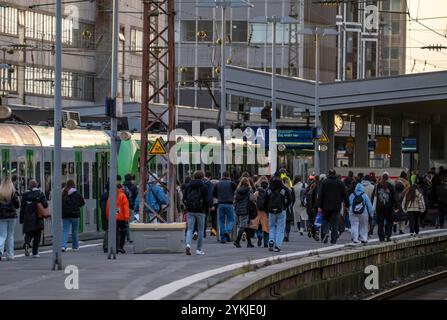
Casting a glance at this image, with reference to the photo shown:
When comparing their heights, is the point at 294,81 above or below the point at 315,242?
above

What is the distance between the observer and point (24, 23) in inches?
3145

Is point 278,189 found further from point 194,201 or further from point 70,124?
point 70,124

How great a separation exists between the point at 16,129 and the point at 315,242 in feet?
26.8

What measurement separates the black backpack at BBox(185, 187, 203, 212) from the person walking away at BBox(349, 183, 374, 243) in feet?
18.7

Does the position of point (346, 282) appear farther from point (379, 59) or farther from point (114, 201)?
point (379, 59)

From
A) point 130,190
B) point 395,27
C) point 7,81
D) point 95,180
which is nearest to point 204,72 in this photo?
point 7,81

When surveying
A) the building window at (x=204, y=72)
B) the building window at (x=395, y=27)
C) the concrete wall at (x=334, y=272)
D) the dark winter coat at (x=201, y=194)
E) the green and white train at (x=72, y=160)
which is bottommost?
the concrete wall at (x=334, y=272)

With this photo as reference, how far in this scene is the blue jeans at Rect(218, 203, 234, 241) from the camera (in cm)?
3671

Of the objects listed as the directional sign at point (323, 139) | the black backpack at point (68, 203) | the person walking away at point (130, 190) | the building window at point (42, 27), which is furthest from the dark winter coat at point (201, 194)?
the building window at point (42, 27)

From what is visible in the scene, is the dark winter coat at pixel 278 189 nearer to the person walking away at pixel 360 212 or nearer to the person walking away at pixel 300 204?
the person walking away at pixel 360 212

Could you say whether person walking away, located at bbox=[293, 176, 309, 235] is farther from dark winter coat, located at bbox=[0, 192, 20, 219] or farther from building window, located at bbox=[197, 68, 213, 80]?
building window, located at bbox=[197, 68, 213, 80]

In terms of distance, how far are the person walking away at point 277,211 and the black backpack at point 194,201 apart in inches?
82.9

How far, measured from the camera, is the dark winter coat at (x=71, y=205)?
33344 mm
